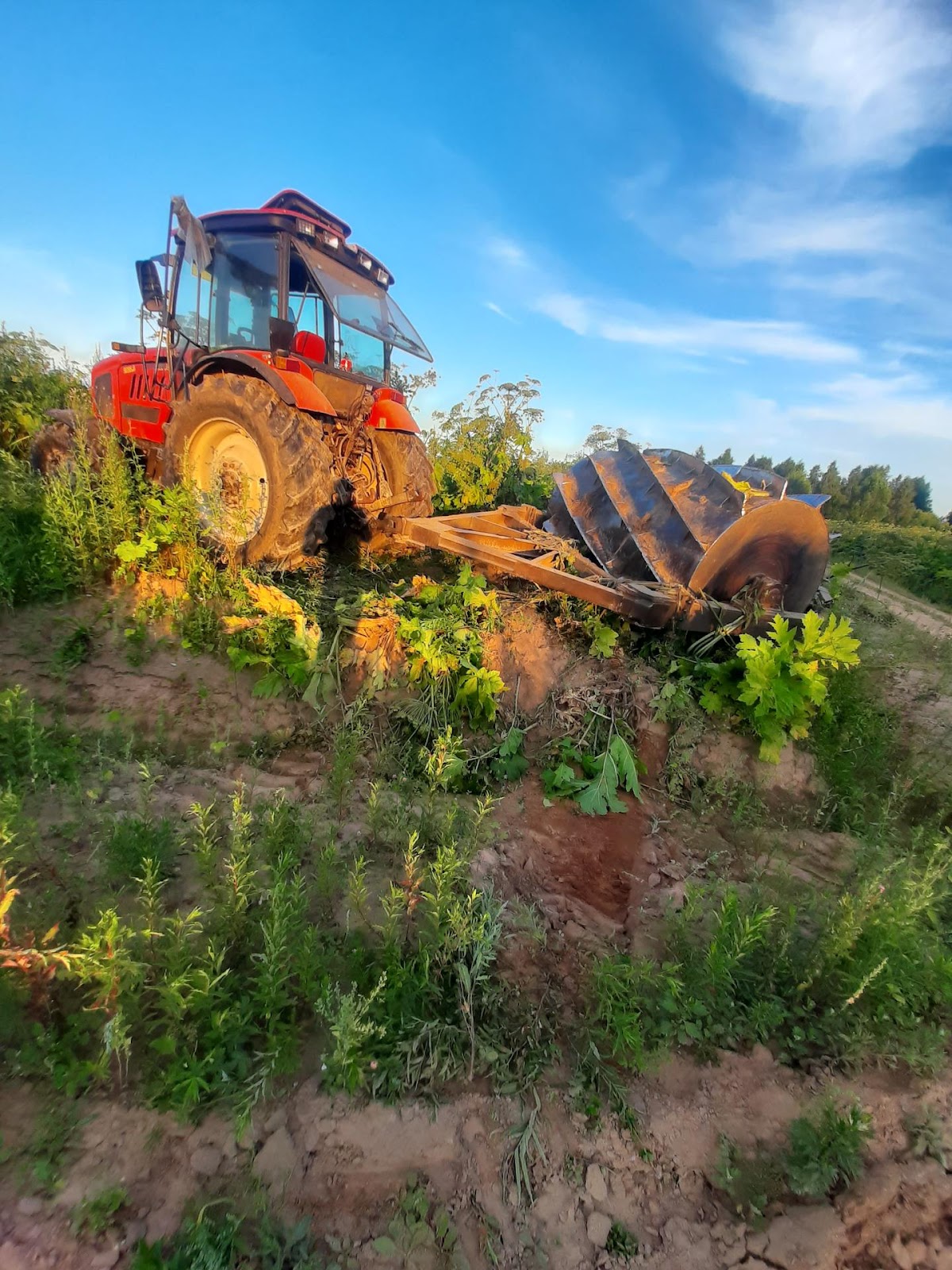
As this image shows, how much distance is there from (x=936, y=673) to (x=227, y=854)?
18.5ft

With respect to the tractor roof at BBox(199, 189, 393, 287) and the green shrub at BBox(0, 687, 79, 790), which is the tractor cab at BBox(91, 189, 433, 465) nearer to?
the tractor roof at BBox(199, 189, 393, 287)

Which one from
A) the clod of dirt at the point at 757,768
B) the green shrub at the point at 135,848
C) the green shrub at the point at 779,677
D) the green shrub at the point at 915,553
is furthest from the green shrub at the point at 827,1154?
the green shrub at the point at 915,553

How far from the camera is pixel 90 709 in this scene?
354 cm

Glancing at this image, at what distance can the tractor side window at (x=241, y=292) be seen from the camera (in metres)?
4.90

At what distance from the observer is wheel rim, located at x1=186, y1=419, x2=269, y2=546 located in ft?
14.2

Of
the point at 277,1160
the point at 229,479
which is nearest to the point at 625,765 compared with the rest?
the point at 277,1160

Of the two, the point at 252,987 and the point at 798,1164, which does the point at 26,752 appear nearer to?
the point at 252,987

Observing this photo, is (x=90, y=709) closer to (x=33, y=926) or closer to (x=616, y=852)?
(x=33, y=926)

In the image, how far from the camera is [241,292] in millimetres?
5094

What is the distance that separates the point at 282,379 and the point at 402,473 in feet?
4.22

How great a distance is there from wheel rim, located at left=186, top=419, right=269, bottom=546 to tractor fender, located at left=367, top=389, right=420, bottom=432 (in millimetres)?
1159

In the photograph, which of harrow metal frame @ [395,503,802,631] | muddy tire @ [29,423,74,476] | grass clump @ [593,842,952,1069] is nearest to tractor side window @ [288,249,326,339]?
harrow metal frame @ [395,503,802,631]

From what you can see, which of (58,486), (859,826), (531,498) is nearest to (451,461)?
(531,498)

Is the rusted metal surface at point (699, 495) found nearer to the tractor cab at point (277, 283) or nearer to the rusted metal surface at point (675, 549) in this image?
the rusted metal surface at point (675, 549)
